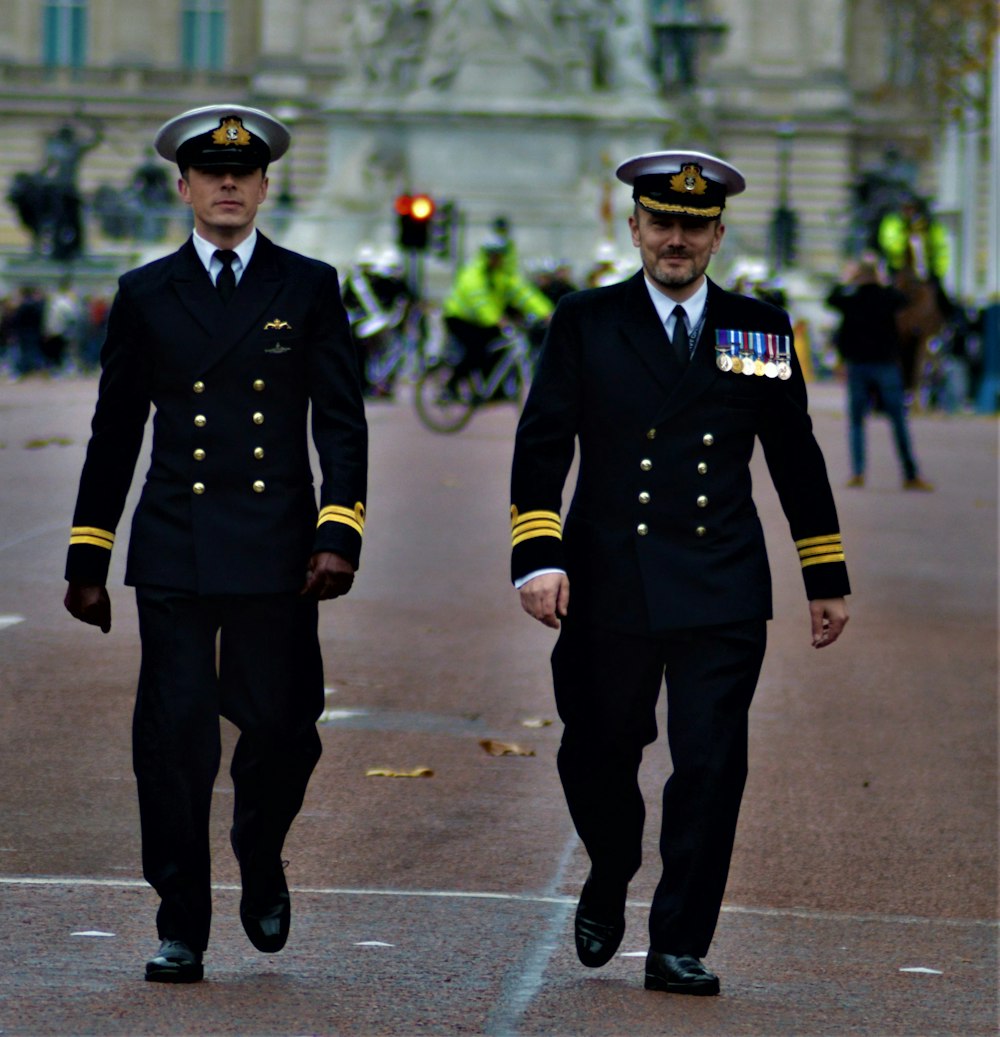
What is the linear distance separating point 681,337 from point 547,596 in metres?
0.66

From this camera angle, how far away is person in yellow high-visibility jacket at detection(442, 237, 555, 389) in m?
24.5

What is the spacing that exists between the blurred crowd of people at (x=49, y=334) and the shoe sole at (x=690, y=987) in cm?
3899

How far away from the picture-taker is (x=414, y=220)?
1474 inches

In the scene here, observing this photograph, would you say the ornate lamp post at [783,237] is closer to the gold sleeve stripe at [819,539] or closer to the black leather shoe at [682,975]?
the gold sleeve stripe at [819,539]

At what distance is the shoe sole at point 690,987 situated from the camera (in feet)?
19.0

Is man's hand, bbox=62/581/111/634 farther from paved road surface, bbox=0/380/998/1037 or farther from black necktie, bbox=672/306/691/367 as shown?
black necktie, bbox=672/306/691/367

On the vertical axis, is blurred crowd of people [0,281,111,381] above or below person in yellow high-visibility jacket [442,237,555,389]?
below

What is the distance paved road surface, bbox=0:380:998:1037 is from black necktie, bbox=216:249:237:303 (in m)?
1.51

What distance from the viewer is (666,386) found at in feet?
19.3

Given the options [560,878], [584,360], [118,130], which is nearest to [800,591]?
[560,878]

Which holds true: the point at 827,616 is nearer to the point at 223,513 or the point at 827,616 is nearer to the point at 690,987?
the point at 690,987

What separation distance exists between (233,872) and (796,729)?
310 centimetres

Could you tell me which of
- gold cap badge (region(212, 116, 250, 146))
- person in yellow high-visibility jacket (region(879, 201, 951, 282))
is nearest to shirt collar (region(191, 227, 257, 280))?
gold cap badge (region(212, 116, 250, 146))

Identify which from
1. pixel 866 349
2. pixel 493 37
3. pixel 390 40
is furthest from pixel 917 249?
pixel 390 40
